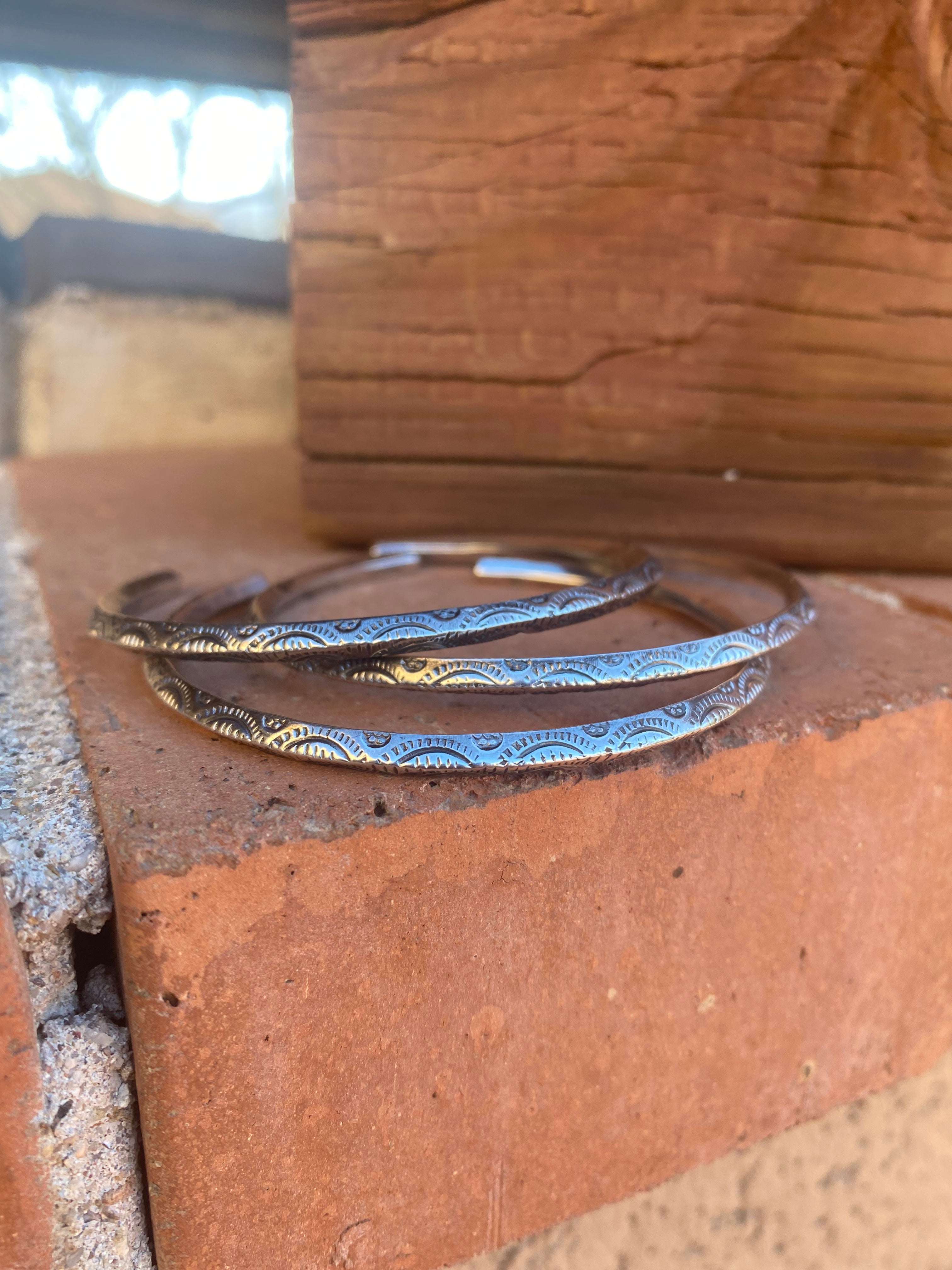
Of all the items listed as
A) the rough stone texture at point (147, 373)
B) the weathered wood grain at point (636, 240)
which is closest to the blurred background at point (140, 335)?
the rough stone texture at point (147, 373)

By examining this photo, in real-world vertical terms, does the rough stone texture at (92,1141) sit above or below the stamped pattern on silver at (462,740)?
below

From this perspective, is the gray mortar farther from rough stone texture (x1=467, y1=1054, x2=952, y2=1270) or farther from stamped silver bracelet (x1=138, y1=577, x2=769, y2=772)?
rough stone texture (x1=467, y1=1054, x2=952, y2=1270)

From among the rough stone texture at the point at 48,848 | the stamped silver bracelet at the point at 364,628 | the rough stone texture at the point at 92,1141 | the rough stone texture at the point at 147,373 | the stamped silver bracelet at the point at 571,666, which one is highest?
the rough stone texture at the point at 147,373

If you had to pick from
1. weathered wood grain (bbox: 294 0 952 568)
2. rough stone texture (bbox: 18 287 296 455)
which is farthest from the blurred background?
weathered wood grain (bbox: 294 0 952 568)

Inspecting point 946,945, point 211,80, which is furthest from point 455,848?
point 211,80

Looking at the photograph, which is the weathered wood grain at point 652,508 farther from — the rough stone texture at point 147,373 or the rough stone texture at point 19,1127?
the rough stone texture at point 147,373

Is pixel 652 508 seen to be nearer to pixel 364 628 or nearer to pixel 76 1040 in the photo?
pixel 364 628

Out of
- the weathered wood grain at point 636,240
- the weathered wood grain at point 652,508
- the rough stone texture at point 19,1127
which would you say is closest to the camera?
the rough stone texture at point 19,1127

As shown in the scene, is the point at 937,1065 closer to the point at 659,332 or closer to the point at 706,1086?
the point at 706,1086
